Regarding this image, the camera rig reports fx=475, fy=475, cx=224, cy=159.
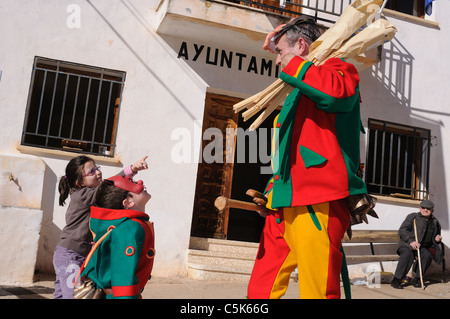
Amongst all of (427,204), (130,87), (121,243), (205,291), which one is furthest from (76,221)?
(427,204)

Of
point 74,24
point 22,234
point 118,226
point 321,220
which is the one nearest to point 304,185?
point 321,220

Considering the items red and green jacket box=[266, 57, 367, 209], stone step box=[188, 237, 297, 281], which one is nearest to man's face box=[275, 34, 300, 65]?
red and green jacket box=[266, 57, 367, 209]

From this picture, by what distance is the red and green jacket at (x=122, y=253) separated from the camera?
260 centimetres

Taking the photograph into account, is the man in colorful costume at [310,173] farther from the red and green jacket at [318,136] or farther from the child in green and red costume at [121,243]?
the child in green and red costume at [121,243]

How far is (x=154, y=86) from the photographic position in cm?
755

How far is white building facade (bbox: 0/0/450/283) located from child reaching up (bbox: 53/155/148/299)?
8.43 ft

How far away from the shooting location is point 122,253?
266cm

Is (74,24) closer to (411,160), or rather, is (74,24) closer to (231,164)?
(231,164)

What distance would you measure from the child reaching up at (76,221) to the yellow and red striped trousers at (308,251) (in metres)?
1.44

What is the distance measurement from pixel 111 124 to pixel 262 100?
17.6ft

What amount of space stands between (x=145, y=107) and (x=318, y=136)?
532 centimetres

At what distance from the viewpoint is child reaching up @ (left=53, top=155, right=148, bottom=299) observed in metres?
3.71

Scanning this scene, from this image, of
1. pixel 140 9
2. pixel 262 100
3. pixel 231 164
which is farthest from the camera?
pixel 231 164

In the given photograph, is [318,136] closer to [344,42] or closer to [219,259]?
[344,42]
